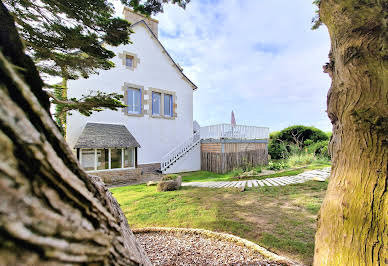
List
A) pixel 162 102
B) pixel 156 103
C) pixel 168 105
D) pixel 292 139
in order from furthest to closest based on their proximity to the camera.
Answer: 1. pixel 292 139
2. pixel 168 105
3. pixel 162 102
4. pixel 156 103

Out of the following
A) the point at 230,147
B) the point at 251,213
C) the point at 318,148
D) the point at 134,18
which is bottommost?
the point at 251,213

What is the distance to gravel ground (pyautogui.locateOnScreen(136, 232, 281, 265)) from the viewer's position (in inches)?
82.5

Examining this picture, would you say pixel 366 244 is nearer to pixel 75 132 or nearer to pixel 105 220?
pixel 105 220

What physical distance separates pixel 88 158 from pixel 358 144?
982 centimetres

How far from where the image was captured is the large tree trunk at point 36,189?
1.41 feet

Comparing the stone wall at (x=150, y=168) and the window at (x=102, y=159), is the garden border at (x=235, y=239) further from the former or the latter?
the stone wall at (x=150, y=168)

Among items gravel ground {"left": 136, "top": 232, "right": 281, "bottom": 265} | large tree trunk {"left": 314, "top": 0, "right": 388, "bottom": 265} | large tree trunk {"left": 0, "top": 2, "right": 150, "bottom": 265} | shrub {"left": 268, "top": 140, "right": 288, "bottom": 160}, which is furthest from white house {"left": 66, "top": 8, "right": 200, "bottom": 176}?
large tree trunk {"left": 314, "top": 0, "right": 388, "bottom": 265}

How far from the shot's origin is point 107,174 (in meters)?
8.76

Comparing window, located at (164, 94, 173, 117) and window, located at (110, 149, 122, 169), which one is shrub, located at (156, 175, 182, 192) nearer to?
window, located at (110, 149, 122, 169)

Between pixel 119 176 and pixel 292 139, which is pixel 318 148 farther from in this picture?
pixel 119 176

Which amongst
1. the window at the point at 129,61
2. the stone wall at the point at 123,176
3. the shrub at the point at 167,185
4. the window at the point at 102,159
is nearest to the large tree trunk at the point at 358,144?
the shrub at the point at 167,185

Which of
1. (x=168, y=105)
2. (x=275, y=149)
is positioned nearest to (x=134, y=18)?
(x=168, y=105)

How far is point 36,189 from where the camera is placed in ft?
1.63

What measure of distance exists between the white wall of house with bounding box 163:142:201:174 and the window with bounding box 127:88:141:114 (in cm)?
412
